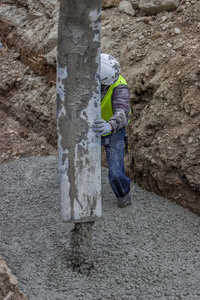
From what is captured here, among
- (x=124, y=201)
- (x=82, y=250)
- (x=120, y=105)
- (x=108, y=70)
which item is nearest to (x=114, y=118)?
(x=120, y=105)

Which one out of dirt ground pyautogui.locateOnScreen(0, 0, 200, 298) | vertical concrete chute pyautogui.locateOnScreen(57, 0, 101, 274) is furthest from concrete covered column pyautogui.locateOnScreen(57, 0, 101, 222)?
dirt ground pyautogui.locateOnScreen(0, 0, 200, 298)

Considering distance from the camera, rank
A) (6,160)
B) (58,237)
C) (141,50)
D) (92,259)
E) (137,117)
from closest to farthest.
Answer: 1. (92,259)
2. (58,237)
3. (137,117)
4. (141,50)
5. (6,160)

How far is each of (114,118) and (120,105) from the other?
33 centimetres

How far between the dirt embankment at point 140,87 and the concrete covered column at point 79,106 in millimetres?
1586

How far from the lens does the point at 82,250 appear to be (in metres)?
3.16

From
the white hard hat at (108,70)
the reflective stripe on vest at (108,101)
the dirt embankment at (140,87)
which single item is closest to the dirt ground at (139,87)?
the dirt embankment at (140,87)

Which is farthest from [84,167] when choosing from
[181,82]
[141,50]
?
[141,50]

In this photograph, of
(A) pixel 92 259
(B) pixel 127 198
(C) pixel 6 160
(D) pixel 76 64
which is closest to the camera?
(D) pixel 76 64

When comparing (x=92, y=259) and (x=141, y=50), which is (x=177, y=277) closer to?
(x=92, y=259)

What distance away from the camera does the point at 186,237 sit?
12.5ft

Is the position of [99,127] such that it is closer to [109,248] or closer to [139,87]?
[109,248]

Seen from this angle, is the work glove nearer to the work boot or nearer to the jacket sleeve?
the jacket sleeve

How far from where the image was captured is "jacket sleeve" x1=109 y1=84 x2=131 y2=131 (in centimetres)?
341

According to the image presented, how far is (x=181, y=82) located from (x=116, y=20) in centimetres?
218
